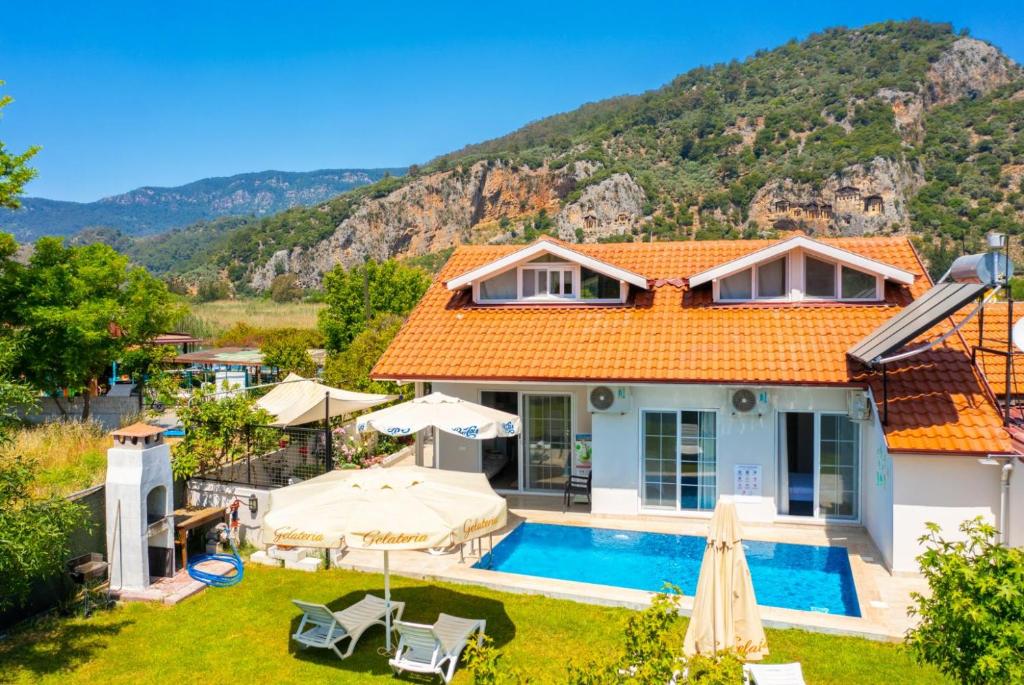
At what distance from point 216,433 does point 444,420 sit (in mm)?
4987

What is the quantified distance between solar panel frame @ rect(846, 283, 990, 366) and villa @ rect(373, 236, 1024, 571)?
0.14 meters

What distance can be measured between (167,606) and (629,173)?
339 ft

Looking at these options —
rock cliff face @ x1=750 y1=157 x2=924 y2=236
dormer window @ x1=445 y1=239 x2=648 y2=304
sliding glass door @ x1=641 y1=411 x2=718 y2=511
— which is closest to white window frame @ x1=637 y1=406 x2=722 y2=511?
sliding glass door @ x1=641 y1=411 x2=718 y2=511

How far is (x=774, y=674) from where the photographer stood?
8.44 meters

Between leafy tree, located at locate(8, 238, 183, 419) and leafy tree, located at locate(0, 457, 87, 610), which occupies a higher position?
leafy tree, located at locate(8, 238, 183, 419)

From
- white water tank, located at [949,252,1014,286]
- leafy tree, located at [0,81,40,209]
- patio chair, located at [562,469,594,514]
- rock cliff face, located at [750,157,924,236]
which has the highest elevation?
rock cliff face, located at [750,157,924,236]

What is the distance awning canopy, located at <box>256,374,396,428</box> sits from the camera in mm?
17945

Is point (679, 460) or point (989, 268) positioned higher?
point (989, 268)

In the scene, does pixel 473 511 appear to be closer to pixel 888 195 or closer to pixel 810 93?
pixel 888 195

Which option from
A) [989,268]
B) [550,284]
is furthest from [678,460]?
[989,268]

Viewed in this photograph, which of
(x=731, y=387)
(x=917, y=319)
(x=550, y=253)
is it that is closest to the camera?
(x=917, y=319)

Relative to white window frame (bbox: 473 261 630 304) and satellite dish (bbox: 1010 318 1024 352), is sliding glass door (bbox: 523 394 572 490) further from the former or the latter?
satellite dish (bbox: 1010 318 1024 352)

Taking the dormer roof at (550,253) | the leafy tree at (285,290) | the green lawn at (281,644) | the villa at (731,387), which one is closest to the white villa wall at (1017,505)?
the villa at (731,387)

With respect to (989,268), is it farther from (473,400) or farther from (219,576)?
(219,576)
